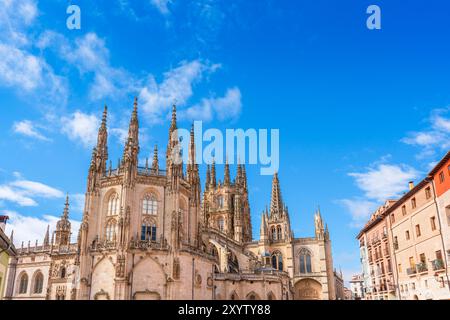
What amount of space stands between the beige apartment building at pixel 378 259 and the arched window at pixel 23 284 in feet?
186

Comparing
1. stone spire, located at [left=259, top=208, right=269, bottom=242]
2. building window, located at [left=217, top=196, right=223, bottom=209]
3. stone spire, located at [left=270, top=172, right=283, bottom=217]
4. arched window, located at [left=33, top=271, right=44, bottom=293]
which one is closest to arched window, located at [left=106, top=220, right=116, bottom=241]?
arched window, located at [left=33, top=271, right=44, bottom=293]

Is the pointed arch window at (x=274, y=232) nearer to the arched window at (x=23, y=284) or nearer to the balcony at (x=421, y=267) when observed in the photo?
the balcony at (x=421, y=267)

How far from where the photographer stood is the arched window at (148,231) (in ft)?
132

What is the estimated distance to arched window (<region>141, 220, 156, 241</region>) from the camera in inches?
1582

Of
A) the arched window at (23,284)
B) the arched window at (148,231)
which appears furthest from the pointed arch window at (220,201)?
the arched window at (148,231)

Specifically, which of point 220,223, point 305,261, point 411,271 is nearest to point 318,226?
point 305,261

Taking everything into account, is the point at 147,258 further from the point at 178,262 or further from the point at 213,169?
the point at 213,169

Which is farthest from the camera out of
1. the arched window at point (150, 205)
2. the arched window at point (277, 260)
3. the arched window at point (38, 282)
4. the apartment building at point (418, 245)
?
the arched window at point (277, 260)

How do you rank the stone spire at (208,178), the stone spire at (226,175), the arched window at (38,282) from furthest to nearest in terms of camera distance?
the stone spire at (208,178) < the stone spire at (226,175) < the arched window at (38,282)

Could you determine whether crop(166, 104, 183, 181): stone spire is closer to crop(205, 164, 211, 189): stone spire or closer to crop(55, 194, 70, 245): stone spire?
crop(55, 194, 70, 245): stone spire

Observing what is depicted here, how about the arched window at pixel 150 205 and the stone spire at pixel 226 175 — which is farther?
the stone spire at pixel 226 175

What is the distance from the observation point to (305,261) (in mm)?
75562
